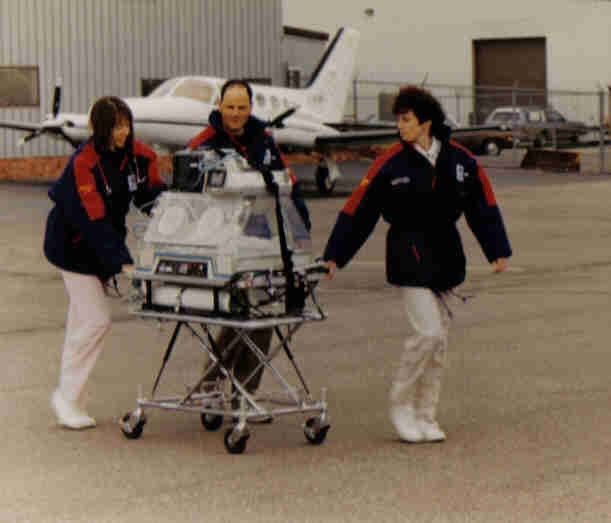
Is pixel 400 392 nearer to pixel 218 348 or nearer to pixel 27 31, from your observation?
pixel 218 348

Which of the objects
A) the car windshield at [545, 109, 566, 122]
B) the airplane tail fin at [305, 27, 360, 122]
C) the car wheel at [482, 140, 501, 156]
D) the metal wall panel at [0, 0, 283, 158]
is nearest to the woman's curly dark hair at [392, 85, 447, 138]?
the airplane tail fin at [305, 27, 360, 122]

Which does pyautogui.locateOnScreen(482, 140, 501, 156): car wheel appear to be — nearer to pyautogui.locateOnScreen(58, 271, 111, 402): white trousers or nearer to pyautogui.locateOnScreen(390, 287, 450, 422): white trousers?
pyautogui.locateOnScreen(58, 271, 111, 402): white trousers

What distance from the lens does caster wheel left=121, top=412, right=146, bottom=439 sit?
302 inches

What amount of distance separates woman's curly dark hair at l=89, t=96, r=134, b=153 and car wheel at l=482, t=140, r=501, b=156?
1460 inches

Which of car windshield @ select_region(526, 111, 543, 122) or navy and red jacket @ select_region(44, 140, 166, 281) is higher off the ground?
car windshield @ select_region(526, 111, 543, 122)

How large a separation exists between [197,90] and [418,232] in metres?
23.2

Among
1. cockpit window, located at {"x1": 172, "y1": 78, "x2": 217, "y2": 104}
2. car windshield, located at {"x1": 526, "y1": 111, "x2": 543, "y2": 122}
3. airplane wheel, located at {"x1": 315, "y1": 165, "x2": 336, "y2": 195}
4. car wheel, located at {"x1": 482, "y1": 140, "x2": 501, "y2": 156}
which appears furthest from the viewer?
car windshield, located at {"x1": 526, "y1": 111, "x2": 543, "y2": 122}

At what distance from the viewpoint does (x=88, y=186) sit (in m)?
7.84

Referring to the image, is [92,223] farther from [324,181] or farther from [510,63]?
[510,63]

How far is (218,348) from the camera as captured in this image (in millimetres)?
8062

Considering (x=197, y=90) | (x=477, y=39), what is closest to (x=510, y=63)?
(x=477, y=39)

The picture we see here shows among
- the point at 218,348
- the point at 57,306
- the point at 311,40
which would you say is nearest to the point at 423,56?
the point at 311,40

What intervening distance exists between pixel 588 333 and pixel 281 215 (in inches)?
182

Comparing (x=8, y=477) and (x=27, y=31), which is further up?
(x=27, y=31)
